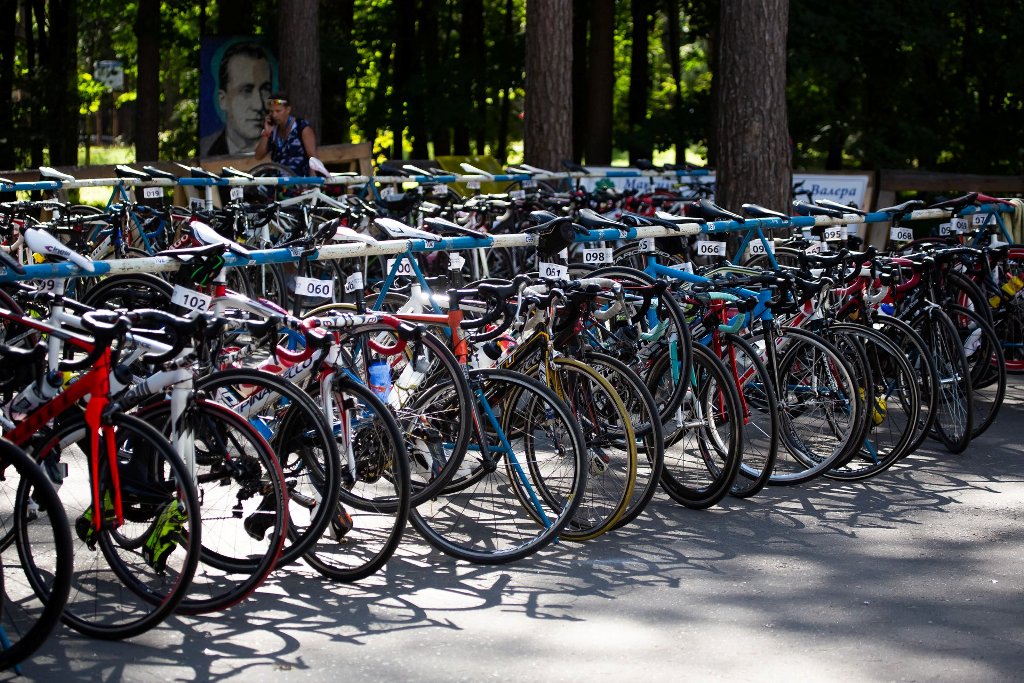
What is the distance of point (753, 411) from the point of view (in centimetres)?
647

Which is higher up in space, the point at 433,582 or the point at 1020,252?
the point at 1020,252

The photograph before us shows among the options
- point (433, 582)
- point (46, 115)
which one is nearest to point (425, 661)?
point (433, 582)

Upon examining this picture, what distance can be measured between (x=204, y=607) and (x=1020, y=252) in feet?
18.7

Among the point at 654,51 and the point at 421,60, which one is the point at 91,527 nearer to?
the point at 421,60

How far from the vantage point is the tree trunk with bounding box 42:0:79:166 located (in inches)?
848

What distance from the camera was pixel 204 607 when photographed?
4680mm

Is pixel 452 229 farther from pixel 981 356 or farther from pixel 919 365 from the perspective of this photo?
pixel 981 356

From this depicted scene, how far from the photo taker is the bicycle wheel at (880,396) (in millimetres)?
6613

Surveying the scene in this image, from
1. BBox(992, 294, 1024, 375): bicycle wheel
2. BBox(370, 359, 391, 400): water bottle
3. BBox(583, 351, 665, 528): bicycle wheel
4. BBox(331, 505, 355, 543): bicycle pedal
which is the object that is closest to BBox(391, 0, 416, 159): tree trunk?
BBox(992, 294, 1024, 375): bicycle wheel

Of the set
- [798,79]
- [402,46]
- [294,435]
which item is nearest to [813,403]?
[294,435]

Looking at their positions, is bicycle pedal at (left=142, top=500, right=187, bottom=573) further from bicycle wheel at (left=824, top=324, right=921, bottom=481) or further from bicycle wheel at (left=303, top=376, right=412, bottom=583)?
bicycle wheel at (left=824, top=324, right=921, bottom=481)

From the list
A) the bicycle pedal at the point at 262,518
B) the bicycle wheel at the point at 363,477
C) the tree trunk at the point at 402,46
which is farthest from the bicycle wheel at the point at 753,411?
the tree trunk at the point at 402,46

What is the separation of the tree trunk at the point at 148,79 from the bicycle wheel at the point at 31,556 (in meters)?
16.2

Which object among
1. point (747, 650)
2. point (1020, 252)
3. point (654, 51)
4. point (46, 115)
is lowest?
point (747, 650)
